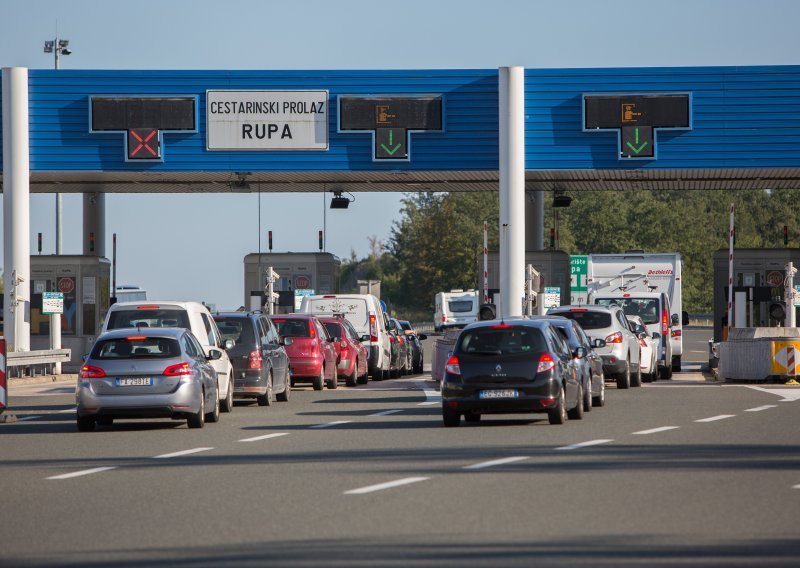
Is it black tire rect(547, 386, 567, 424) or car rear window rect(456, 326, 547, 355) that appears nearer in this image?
black tire rect(547, 386, 567, 424)

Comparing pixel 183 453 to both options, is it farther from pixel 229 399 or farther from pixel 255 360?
pixel 255 360

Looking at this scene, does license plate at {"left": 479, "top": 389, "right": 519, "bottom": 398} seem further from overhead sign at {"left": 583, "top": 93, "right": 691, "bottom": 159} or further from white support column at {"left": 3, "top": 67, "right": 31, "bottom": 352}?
white support column at {"left": 3, "top": 67, "right": 31, "bottom": 352}

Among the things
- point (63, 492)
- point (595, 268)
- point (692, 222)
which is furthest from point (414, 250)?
point (63, 492)

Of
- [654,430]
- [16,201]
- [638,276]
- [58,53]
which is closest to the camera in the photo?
[654,430]

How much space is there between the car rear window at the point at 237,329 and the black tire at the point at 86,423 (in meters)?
4.78

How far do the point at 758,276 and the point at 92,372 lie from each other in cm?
2436

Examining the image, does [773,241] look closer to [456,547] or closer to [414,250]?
[414,250]

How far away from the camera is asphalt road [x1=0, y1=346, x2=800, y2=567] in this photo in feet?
33.2

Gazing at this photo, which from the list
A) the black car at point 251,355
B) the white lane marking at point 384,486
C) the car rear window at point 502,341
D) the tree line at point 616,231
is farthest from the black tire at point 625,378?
the tree line at point 616,231

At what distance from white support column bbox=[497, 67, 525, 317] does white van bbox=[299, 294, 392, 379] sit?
11.7ft

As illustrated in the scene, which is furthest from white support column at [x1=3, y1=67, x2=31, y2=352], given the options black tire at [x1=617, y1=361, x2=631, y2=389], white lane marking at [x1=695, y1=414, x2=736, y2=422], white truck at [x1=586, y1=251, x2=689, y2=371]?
white lane marking at [x1=695, y1=414, x2=736, y2=422]

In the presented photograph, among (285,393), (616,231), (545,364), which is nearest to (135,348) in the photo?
(545,364)

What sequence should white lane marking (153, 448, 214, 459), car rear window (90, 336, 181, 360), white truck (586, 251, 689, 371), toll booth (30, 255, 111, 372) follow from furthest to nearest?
toll booth (30, 255, 111, 372) → white truck (586, 251, 689, 371) → car rear window (90, 336, 181, 360) → white lane marking (153, 448, 214, 459)

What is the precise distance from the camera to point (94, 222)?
147 feet
